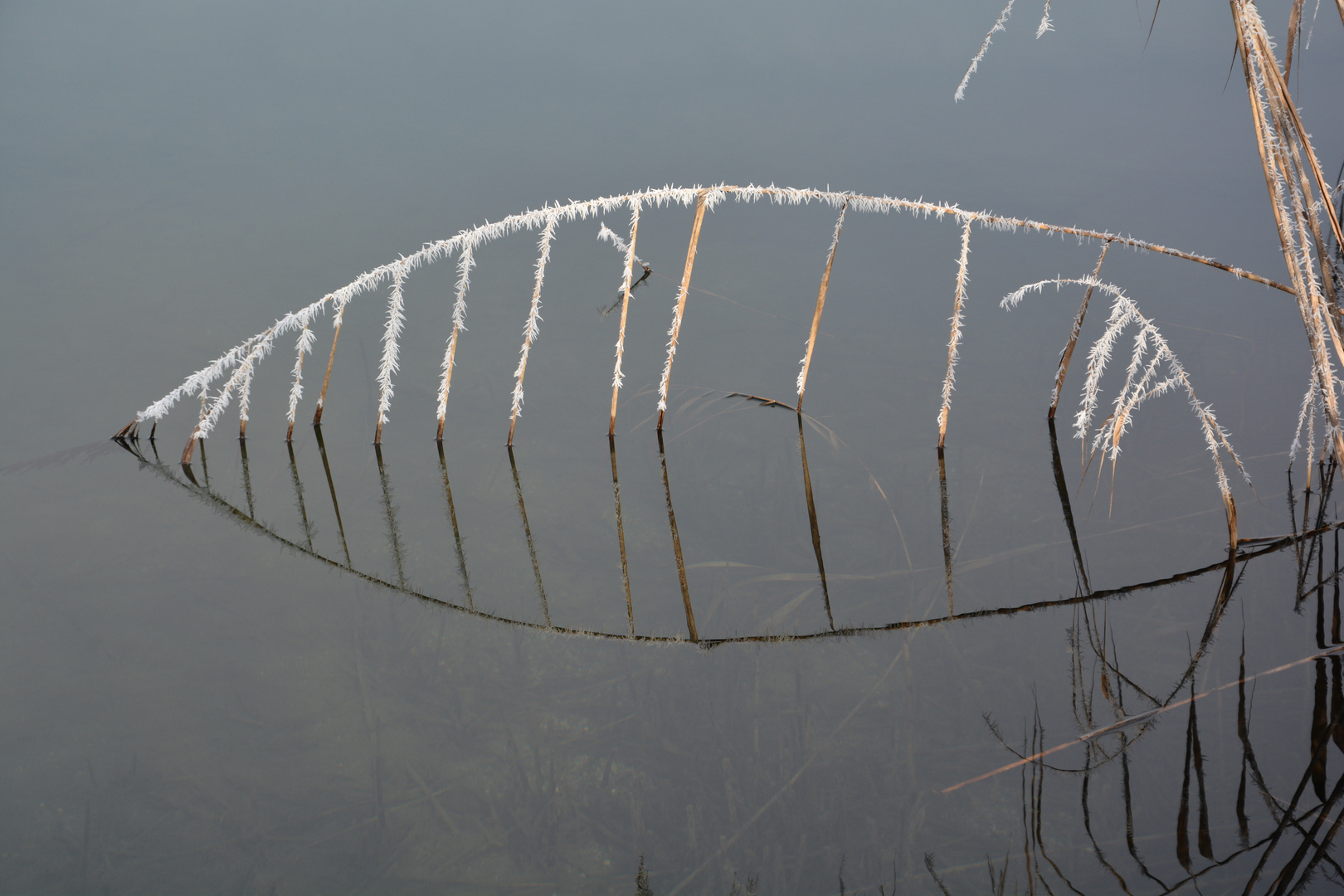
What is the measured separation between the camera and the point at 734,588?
10.8ft

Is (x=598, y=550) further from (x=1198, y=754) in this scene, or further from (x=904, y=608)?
(x=1198, y=754)

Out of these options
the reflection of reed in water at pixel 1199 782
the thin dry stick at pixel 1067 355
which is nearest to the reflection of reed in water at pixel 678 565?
the reflection of reed in water at pixel 1199 782

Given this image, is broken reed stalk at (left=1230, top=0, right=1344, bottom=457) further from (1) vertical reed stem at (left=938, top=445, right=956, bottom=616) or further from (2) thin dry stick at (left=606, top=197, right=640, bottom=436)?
(2) thin dry stick at (left=606, top=197, right=640, bottom=436)

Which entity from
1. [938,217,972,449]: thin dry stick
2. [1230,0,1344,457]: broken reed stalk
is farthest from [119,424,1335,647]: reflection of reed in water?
[1230,0,1344,457]: broken reed stalk

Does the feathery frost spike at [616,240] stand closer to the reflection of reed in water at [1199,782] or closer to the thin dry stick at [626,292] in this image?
the thin dry stick at [626,292]

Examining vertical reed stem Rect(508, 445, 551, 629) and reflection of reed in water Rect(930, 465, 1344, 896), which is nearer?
reflection of reed in water Rect(930, 465, 1344, 896)

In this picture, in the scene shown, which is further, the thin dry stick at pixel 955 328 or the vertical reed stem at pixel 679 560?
the thin dry stick at pixel 955 328

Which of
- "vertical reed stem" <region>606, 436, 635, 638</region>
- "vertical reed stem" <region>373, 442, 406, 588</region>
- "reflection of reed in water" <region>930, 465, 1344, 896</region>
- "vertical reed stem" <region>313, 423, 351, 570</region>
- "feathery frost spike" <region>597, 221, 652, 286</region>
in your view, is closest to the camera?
"reflection of reed in water" <region>930, 465, 1344, 896</region>

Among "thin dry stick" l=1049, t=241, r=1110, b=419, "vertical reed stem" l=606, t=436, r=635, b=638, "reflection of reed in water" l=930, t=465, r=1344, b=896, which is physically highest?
"thin dry stick" l=1049, t=241, r=1110, b=419

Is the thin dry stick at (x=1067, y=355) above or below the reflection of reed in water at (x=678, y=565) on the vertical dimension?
above

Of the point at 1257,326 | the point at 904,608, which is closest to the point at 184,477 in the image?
the point at 904,608

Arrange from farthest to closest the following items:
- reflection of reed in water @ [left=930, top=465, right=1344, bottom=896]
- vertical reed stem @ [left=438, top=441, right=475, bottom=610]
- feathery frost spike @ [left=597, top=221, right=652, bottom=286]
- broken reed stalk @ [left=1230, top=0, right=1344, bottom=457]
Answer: feathery frost spike @ [left=597, top=221, right=652, bottom=286]
vertical reed stem @ [left=438, top=441, right=475, bottom=610]
reflection of reed in water @ [left=930, top=465, right=1344, bottom=896]
broken reed stalk @ [left=1230, top=0, right=1344, bottom=457]

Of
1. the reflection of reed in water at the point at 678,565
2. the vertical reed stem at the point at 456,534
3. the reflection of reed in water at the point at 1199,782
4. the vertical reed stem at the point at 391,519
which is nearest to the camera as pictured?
the reflection of reed in water at the point at 1199,782

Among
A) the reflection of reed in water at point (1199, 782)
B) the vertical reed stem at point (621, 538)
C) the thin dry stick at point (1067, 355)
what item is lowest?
the reflection of reed in water at point (1199, 782)
